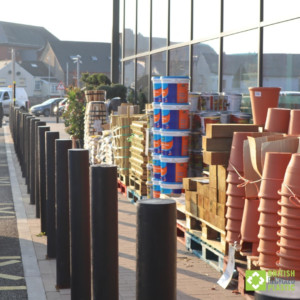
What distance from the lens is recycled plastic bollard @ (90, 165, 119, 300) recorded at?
208 inches

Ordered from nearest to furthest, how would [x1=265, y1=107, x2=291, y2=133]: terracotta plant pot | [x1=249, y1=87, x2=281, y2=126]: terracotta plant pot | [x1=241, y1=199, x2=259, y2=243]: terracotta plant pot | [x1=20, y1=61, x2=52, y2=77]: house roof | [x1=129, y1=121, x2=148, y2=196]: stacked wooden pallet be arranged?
1. [x1=241, y1=199, x2=259, y2=243]: terracotta plant pot
2. [x1=265, y1=107, x2=291, y2=133]: terracotta plant pot
3. [x1=249, y1=87, x2=281, y2=126]: terracotta plant pot
4. [x1=129, y1=121, x2=148, y2=196]: stacked wooden pallet
5. [x1=20, y1=61, x2=52, y2=77]: house roof

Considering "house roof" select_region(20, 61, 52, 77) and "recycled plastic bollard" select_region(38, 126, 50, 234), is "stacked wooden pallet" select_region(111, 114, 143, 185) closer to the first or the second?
"recycled plastic bollard" select_region(38, 126, 50, 234)

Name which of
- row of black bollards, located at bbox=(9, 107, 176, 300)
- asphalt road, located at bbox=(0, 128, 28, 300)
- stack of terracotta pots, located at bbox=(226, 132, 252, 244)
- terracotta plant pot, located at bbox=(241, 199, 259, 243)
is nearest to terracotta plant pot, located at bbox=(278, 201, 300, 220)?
terracotta plant pot, located at bbox=(241, 199, 259, 243)

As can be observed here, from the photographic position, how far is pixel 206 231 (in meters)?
7.91

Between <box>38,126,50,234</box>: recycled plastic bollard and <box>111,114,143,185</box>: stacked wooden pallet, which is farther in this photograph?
<box>111,114,143,185</box>: stacked wooden pallet

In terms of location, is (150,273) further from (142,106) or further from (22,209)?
(142,106)

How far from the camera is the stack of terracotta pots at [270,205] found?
6.08 metres

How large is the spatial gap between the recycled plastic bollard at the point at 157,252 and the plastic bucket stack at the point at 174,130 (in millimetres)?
6107

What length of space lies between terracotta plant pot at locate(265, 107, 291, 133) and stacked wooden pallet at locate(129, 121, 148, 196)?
4249 mm

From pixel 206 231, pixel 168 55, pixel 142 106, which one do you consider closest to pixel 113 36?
pixel 142 106

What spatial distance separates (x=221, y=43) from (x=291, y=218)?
297 inches

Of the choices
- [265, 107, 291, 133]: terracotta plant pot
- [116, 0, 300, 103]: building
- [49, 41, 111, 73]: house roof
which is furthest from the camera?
[49, 41, 111, 73]: house roof

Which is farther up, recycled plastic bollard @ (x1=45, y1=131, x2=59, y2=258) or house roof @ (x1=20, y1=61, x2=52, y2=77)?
house roof @ (x1=20, y1=61, x2=52, y2=77)

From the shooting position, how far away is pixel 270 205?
20.1 feet
